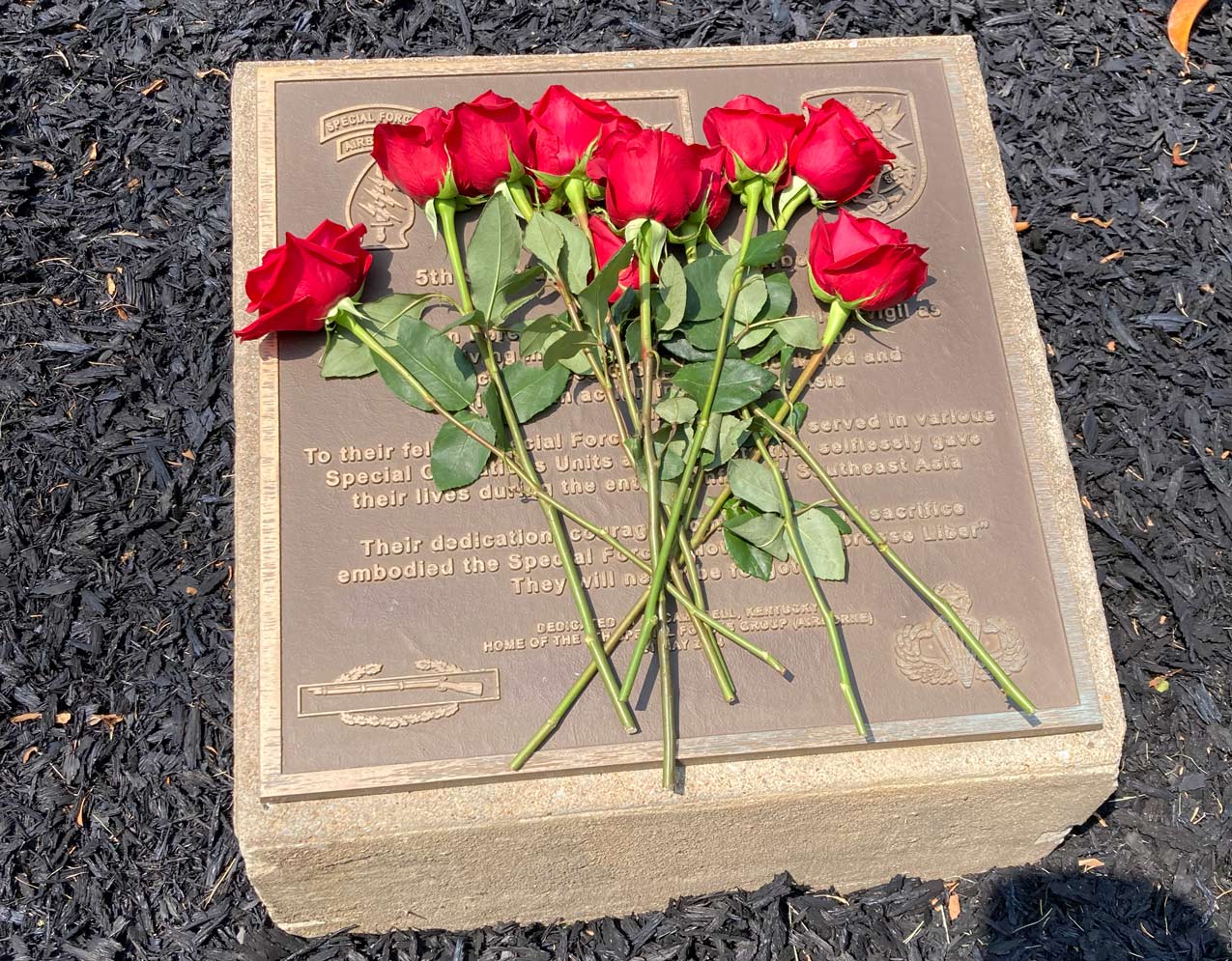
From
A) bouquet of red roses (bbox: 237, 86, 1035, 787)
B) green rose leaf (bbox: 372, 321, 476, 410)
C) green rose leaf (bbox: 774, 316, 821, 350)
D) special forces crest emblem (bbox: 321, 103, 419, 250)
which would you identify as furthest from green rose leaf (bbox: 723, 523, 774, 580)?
special forces crest emblem (bbox: 321, 103, 419, 250)

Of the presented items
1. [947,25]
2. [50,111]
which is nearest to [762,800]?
[947,25]

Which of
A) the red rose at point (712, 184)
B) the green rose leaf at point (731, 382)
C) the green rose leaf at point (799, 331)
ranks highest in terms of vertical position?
the red rose at point (712, 184)

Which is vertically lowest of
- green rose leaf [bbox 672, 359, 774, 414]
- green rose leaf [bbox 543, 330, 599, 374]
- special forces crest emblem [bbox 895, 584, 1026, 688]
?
special forces crest emblem [bbox 895, 584, 1026, 688]

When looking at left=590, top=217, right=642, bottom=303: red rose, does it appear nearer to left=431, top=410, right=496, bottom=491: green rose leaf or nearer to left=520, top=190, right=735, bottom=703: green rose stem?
left=520, top=190, right=735, bottom=703: green rose stem

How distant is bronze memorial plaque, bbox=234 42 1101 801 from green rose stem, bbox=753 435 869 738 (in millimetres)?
52

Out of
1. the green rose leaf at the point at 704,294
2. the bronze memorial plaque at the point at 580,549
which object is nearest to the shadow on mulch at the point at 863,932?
the bronze memorial plaque at the point at 580,549

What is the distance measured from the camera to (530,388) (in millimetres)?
2365

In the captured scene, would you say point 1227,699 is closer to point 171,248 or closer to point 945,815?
point 945,815

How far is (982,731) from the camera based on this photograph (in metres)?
2.28

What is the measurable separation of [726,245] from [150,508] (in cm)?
197

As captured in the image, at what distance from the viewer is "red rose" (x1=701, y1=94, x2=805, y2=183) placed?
7.85 feet

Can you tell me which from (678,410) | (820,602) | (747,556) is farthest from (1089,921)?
(678,410)

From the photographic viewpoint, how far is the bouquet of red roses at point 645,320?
7.23 feet

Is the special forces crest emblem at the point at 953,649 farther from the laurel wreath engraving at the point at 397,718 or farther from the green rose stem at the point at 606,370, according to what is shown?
the laurel wreath engraving at the point at 397,718
